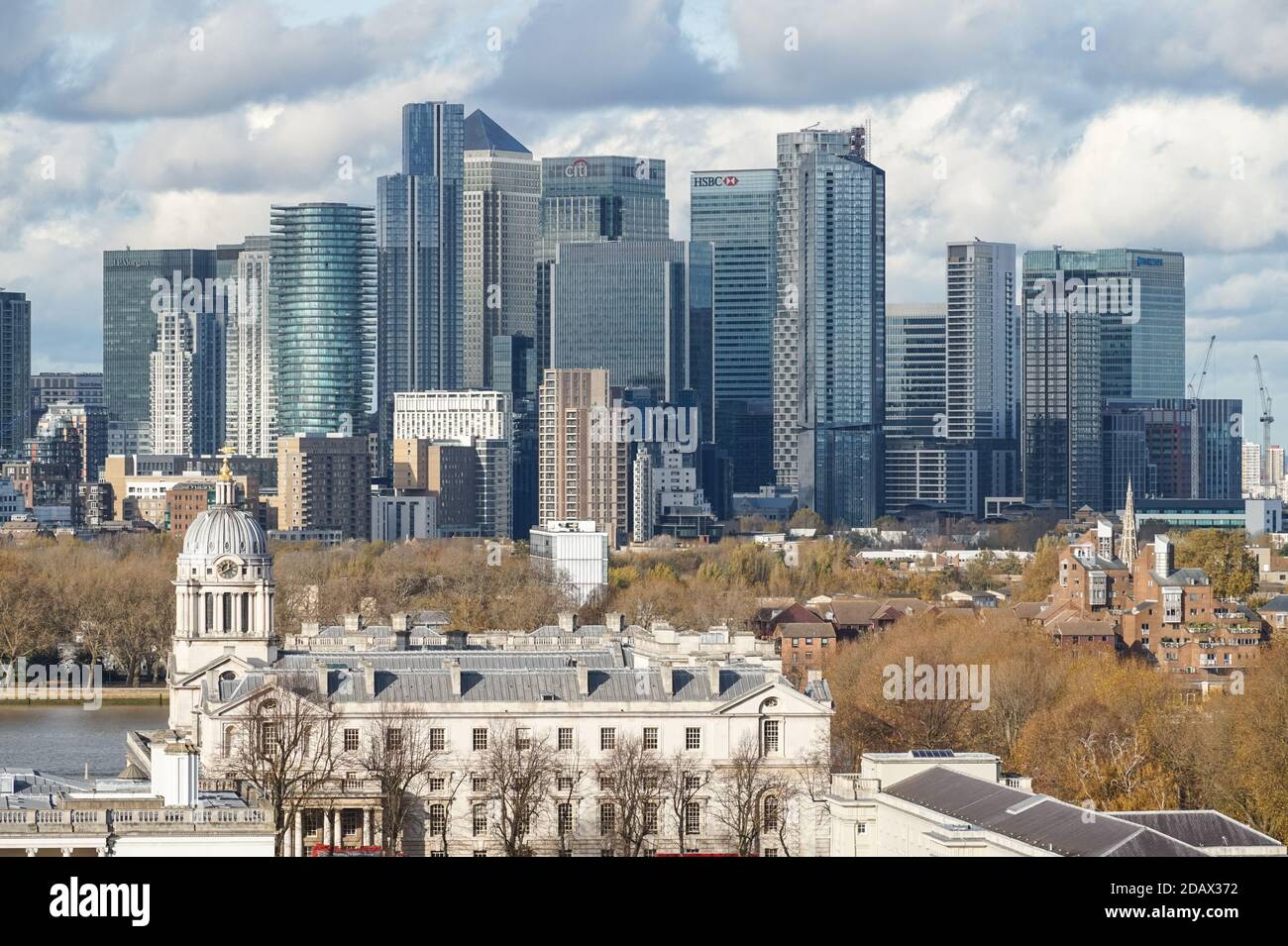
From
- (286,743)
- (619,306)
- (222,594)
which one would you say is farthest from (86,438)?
(286,743)

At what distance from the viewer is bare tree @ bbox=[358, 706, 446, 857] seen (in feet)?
118

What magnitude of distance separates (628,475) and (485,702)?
123 meters

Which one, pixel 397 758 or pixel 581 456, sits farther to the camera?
pixel 581 456

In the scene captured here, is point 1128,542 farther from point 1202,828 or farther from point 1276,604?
point 1202,828

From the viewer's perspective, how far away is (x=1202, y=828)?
1160 inches

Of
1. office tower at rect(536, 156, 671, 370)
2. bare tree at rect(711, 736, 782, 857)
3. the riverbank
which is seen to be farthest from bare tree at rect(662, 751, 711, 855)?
office tower at rect(536, 156, 671, 370)

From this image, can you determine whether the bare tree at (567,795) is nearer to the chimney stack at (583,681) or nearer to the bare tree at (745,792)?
the chimney stack at (583,681)

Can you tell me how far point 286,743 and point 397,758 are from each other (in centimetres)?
150

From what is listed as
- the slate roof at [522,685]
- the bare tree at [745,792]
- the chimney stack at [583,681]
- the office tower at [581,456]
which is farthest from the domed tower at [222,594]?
the office tower at [581,456]

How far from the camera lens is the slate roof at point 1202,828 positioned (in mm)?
28812
